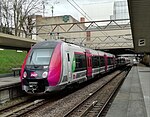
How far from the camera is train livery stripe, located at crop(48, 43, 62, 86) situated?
13.0 metres

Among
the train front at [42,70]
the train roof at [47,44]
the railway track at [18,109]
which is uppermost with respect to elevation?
the train roof at [47,44]

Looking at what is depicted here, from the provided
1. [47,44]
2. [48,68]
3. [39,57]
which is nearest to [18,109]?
[48,68]

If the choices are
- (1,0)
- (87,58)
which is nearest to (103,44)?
(1,0)

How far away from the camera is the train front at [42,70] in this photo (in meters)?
13.0

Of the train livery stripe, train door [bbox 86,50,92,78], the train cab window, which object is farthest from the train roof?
train door [bbox 86,50,92,78]

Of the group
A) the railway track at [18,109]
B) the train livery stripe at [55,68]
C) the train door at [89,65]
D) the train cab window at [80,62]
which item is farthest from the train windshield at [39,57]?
the train door at [89,65]

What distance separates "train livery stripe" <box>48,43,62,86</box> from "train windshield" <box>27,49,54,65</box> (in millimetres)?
248

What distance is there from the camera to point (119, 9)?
34.8 meters

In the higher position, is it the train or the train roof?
the train roof

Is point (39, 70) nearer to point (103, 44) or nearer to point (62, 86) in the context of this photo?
Answer: point (62, 86)

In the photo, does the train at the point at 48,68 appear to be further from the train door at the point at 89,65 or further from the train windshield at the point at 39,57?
the train door at the point at 89,65

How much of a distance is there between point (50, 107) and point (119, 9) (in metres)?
25.0

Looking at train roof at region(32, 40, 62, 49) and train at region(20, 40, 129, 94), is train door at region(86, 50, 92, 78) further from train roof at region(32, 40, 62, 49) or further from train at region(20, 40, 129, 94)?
train roof at region(32, 40, 62, 49)

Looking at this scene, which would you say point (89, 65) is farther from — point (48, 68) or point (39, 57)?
point (48, 68)
